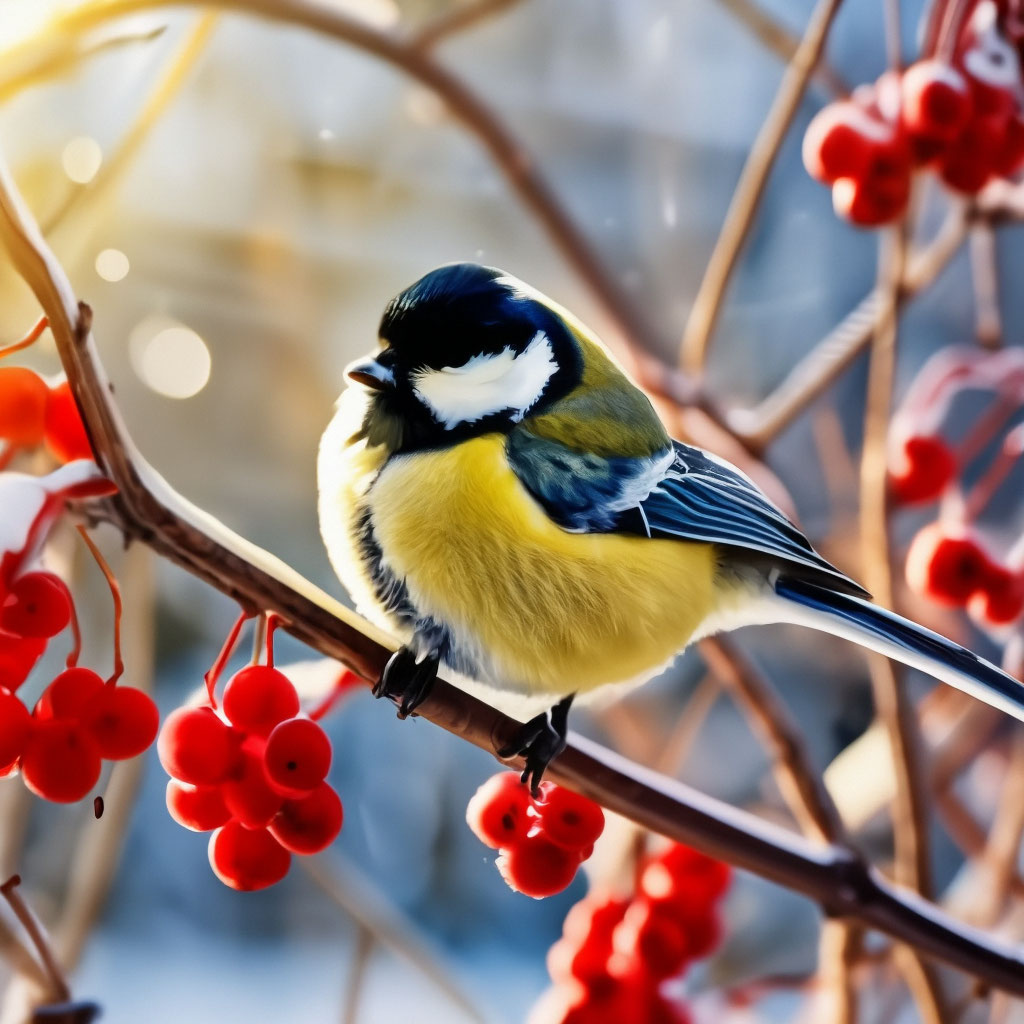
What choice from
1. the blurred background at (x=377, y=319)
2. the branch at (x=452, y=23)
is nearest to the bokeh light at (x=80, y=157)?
the blurred background at (x=377, y=319)

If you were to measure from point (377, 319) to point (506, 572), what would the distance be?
0.44m

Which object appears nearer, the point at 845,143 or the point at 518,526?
the point at 518,526

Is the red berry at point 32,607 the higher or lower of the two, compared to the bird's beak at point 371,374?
lower

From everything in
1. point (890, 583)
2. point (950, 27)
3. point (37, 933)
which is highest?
point (950, 27)

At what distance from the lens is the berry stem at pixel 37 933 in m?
0.34

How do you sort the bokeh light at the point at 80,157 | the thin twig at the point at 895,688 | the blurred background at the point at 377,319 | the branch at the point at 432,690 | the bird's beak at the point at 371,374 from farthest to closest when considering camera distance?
the blurred background at the point at 377,319 < the bokeh light at the point at 80,157 < the thin twig at the point at 895,688 < the bird's beak at the point at 371,374 < the branch at the point at 432,690

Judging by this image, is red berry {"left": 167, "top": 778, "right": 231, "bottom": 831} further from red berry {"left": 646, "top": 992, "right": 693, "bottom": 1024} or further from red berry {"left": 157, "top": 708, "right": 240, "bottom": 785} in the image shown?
red berry {"left": 646, "top": 992, "right": 693, "bottom": 1024}

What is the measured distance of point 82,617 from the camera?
711 mm

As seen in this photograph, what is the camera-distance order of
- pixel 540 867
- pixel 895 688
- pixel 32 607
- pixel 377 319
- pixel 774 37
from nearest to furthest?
pixel 32 607 < pixel 540 867 < pixel 895 688 < pixel 774 37 < pixel 377 319

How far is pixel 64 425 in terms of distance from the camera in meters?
0.37

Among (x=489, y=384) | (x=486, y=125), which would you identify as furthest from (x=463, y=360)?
(x=486, y=125)

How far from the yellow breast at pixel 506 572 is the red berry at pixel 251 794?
9 cm

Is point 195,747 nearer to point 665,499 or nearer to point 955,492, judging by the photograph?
point 665,499

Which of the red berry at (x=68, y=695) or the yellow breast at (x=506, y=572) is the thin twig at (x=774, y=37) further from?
the red berry at (x=68, y=695)
